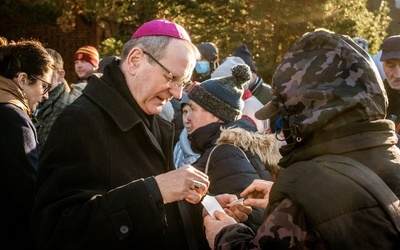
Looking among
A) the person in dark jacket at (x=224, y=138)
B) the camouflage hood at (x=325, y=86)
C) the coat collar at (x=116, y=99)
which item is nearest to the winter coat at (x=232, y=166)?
the person in dark jacket at (x=224, y=138)

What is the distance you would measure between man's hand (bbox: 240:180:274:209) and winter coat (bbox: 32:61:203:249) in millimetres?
373

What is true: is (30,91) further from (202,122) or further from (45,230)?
(45,230)

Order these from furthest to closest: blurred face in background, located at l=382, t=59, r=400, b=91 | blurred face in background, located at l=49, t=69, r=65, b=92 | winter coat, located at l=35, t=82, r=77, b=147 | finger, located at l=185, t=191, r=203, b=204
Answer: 1. blurred face in background, located at l=49, t=69, r=65, b=92
2. winter coat, located at l=35, t=82, r=77, b=147
3. blurred face in background, located at l=382, t=59, r=400, b=91
4. finger, located at l=185, t=191, r=203, b=204

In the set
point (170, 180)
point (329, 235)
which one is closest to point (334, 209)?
point (329, 235)

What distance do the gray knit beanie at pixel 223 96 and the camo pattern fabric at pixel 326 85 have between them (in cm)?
215

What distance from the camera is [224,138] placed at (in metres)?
4.28

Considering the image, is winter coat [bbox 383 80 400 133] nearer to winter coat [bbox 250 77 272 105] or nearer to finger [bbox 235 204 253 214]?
winter coat [bbox 250 77 272 105]

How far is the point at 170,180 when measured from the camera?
3.02 metres

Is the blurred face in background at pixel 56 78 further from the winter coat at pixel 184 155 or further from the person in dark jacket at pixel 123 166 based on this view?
the person in dark jacket at pixel 123 166

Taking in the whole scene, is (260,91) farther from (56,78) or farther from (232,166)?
(232,166)

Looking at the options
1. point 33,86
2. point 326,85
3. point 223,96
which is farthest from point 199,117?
point 326,85

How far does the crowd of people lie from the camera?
7.99ft

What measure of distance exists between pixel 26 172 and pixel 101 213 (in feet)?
3.33

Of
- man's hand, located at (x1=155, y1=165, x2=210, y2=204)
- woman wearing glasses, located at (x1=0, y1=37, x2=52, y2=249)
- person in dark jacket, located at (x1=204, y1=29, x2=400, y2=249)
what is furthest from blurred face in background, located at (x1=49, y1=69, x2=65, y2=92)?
person in dark jacket, located at (x1=204, y1=29, x2=400, y2=249)
